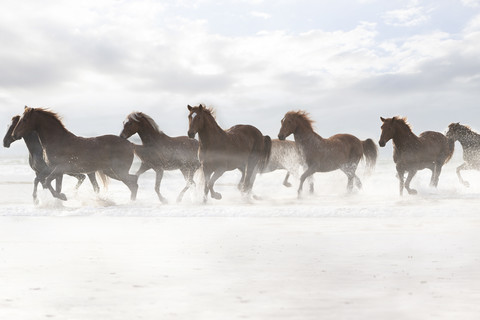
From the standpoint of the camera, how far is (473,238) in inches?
224

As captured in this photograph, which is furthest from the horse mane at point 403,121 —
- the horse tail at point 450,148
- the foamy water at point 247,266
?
the foamy water at point 247,266

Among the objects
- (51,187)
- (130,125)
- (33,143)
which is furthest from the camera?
(130,125)

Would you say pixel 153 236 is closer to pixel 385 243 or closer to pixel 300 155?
pixel 385 243

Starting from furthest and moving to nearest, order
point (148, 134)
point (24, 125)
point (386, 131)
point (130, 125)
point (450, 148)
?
point (450, 148) → point (386, 131) → point (148, 134) → point (130, 125) → point (24, 125)

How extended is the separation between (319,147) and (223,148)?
276 centimetres

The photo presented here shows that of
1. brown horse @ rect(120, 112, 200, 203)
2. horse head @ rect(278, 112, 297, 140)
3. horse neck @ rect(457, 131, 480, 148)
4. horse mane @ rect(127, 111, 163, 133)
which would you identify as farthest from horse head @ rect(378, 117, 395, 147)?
horse mane @ rect(127, 111, 163, 133)

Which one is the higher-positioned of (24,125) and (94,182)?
(24,125)

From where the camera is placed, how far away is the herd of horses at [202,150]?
10.5 m

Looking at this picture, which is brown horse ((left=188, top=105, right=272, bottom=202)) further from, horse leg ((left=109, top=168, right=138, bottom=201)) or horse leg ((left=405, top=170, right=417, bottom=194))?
horse leg ((left=405, top=170, right=417, bottom=194))

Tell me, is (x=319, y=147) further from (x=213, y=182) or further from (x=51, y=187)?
(x=51, y=187)

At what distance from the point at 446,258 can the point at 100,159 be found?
25.4 feet

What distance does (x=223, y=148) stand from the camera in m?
10.8

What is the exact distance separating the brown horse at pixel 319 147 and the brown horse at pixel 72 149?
3.44 meters

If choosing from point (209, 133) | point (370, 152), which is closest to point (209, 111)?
point (209, 133)
